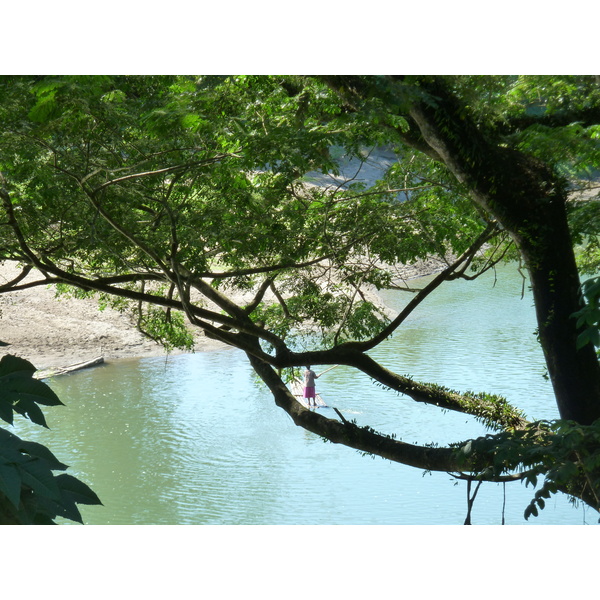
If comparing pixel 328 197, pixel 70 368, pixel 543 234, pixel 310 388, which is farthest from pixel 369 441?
pixel 70 368

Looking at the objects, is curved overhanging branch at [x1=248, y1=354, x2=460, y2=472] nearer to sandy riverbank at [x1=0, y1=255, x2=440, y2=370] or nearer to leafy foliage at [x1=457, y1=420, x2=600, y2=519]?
leafy foliage at [x1=457, y1=420, x2=600, y2=519]

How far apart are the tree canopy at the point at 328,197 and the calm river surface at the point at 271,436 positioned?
3574 millimetres

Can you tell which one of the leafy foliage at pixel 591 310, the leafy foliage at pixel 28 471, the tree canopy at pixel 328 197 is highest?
the tree canopy at pixel 328 197

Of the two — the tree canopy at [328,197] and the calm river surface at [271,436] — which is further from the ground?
the tree canopy at [328,197]

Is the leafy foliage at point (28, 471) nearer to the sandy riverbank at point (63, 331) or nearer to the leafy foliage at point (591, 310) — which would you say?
the leafy foliage at point (591, 310)

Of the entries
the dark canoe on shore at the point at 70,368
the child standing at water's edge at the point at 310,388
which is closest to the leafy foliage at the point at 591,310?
the child standing at water's edge at the point at 310,388

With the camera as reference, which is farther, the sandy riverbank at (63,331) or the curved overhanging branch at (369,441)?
the sandy riverbank at (63,331)

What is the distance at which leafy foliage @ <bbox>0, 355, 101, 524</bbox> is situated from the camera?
1.29m

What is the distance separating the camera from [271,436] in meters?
9.45

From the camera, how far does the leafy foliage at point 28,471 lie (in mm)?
1287

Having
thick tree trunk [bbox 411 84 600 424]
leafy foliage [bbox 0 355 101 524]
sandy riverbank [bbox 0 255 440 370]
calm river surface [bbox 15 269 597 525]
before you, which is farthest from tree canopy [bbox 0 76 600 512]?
sandy riverbank [bbox 0 255 440 370]

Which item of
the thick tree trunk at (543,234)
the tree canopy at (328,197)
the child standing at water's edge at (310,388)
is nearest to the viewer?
the tree canopy at (328,197)

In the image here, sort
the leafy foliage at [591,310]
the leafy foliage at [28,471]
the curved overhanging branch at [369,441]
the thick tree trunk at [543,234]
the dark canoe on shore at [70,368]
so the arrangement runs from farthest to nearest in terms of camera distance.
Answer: the dark canoe on shore at [70,368] → the curved overhanging branch at [369,441] → the thick tree trunk at [543,234] → the leafy foliage at [591,310] → the leafy foliage at [28,471]
